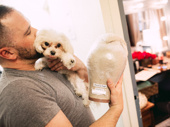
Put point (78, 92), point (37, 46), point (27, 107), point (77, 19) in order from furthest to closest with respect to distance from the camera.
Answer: point (77, 19)
point (78, 92)
point (37, 46)
point (27, 107)

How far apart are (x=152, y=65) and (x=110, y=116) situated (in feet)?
7.91

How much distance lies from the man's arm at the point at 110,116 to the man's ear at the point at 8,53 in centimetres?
38

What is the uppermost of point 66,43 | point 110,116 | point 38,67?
point 66,43

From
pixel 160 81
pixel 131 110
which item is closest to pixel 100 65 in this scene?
pixel 131 110

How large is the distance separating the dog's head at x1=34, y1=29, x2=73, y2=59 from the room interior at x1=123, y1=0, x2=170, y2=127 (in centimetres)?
122

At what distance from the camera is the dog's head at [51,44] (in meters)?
0.79

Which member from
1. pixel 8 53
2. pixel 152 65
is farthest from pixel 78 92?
pixel 152 65

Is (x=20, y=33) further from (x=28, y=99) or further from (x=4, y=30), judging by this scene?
(x=28, y=99)

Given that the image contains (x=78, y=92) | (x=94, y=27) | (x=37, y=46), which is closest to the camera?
(x=37, y=46)

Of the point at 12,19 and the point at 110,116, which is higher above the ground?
the point at 12,19

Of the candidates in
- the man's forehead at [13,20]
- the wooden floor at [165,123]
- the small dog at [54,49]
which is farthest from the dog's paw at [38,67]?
the wooden floor at [165,123]

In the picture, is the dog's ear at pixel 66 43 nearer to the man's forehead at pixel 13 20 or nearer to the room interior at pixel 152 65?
the man's forehead at pixel 13 20

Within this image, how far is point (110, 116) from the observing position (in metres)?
0.68

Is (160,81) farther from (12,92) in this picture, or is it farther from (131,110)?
(12,92)
